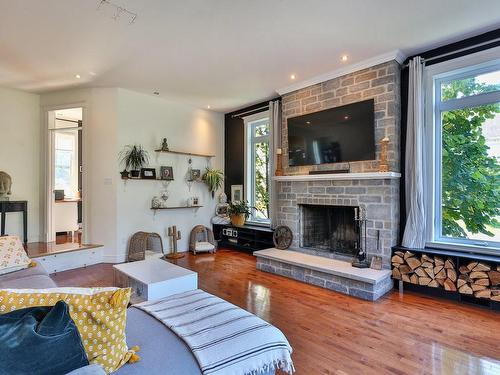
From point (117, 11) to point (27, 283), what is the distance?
2467mm

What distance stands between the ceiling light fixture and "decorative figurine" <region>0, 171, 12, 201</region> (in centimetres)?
349

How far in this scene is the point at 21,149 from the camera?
490 centimetres

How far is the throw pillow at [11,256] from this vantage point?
2636mm

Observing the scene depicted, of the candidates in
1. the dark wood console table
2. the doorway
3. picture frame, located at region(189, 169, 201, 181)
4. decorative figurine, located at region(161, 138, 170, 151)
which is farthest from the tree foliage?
the dark wood console table

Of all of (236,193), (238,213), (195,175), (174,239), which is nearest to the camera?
(174,239)

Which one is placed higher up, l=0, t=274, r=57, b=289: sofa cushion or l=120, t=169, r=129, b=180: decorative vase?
l=120, t=169, r=129, b=180: decorative vase

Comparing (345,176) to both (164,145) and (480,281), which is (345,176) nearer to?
(480,281)

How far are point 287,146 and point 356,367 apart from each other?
331 centimetres

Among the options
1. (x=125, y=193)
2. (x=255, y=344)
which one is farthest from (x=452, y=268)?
(x=125, y=193)

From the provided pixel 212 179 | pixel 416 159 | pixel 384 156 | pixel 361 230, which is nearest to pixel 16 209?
pixel 212 179

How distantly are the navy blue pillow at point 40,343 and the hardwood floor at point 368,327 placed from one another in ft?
4.85

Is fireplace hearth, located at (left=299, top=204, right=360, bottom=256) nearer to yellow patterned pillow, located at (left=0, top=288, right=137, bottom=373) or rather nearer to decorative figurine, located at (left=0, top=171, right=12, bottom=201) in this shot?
yellow patterned pillow, located at (left=0, top=288, right=137, bottom=373)

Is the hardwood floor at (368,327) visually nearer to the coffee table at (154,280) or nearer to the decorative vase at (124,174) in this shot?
the coffee table at (154,280)

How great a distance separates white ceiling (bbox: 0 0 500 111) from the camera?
101 inches
